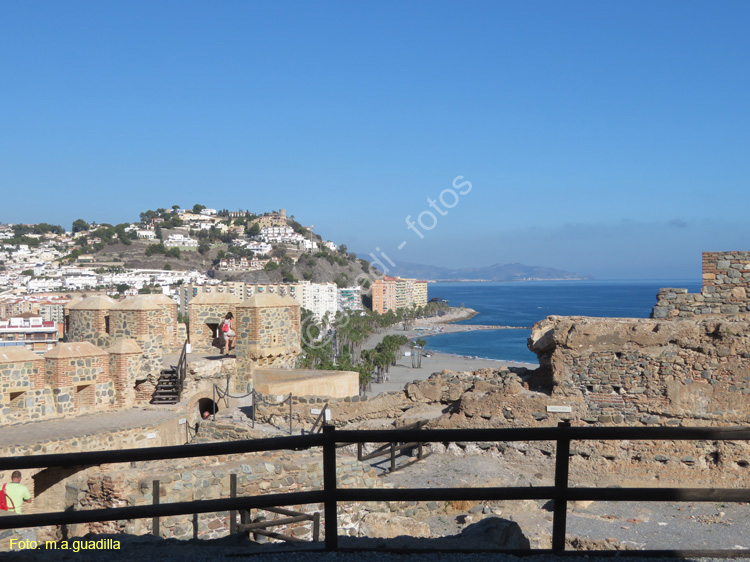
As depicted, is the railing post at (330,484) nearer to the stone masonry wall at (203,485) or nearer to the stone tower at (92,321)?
the stone masonry wall at (203,485)

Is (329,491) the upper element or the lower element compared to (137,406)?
upper

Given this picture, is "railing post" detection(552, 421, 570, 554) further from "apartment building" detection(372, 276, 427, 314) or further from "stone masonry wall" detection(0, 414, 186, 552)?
"apartment building" detection(372, 276, 427, 314)

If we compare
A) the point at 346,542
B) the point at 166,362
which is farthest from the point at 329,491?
the point at 166,362

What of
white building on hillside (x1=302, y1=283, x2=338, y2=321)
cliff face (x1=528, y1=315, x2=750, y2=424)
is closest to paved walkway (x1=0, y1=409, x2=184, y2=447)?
cliff face (x1=528, y1=315, x2=750, y2=424)

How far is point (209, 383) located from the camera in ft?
53.3

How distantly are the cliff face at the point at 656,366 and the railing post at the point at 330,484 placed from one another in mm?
6926

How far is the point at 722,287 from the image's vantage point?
1020 cm

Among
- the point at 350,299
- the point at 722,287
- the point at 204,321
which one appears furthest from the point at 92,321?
the point at 350,299

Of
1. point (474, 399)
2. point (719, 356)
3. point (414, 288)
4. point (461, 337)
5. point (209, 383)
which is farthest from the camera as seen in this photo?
point (414, 288)

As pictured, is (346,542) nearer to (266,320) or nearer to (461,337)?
(266,320)

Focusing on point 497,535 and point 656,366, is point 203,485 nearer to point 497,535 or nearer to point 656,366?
point 497,535

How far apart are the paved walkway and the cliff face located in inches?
348

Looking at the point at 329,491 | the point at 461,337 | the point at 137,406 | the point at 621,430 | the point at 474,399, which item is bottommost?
the point at 461,337

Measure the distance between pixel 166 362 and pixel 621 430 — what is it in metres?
15.3
